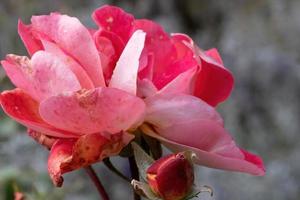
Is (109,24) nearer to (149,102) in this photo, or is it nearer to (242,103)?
(149,102)

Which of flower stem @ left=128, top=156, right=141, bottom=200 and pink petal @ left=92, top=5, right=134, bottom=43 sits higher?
pink petal @ left=92, top=5, right=134, bottom=43

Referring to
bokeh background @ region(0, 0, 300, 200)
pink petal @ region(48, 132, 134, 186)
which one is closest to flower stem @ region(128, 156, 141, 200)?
pink petal @ region(48, 132, 134, 186)

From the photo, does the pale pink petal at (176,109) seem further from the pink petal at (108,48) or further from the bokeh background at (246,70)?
the bokeh background at (246,70)

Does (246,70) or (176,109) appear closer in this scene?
(176,109)

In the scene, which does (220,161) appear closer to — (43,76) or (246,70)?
(43,76)

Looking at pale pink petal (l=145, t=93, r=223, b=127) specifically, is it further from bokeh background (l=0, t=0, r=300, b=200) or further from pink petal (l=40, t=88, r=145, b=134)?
bokeh background (l=0, t=0, r=300, b=200)

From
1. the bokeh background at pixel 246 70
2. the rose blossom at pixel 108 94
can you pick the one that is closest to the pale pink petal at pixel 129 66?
the rose blossom at pixel 108 94

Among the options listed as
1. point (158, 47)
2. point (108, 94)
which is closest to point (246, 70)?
point (158, 47)
